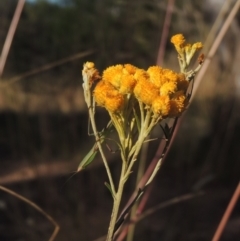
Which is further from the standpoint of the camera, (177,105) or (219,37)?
(219,37)

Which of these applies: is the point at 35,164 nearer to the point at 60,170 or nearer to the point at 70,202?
the point at 70,202

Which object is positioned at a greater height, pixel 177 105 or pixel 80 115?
pixel 177 105

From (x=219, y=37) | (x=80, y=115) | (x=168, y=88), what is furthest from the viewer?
(x=80, y=115)

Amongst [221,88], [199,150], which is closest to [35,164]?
[221,88]

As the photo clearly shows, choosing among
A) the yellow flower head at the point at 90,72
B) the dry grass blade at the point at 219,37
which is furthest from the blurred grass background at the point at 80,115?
the yellow flower head at the point at 90,72

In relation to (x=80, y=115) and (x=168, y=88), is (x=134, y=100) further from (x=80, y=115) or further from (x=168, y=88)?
(x=80, y=115)

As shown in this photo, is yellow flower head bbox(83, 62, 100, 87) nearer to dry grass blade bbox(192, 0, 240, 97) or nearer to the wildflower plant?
the wildflower plant

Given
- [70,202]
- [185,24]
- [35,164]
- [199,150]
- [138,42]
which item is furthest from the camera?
[199,150]

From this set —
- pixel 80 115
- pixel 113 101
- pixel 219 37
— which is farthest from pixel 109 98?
pixel 80 115

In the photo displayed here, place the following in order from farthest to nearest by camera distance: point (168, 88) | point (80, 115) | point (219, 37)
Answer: point (80, 115)
point (219, 37)
point (168, 88)
